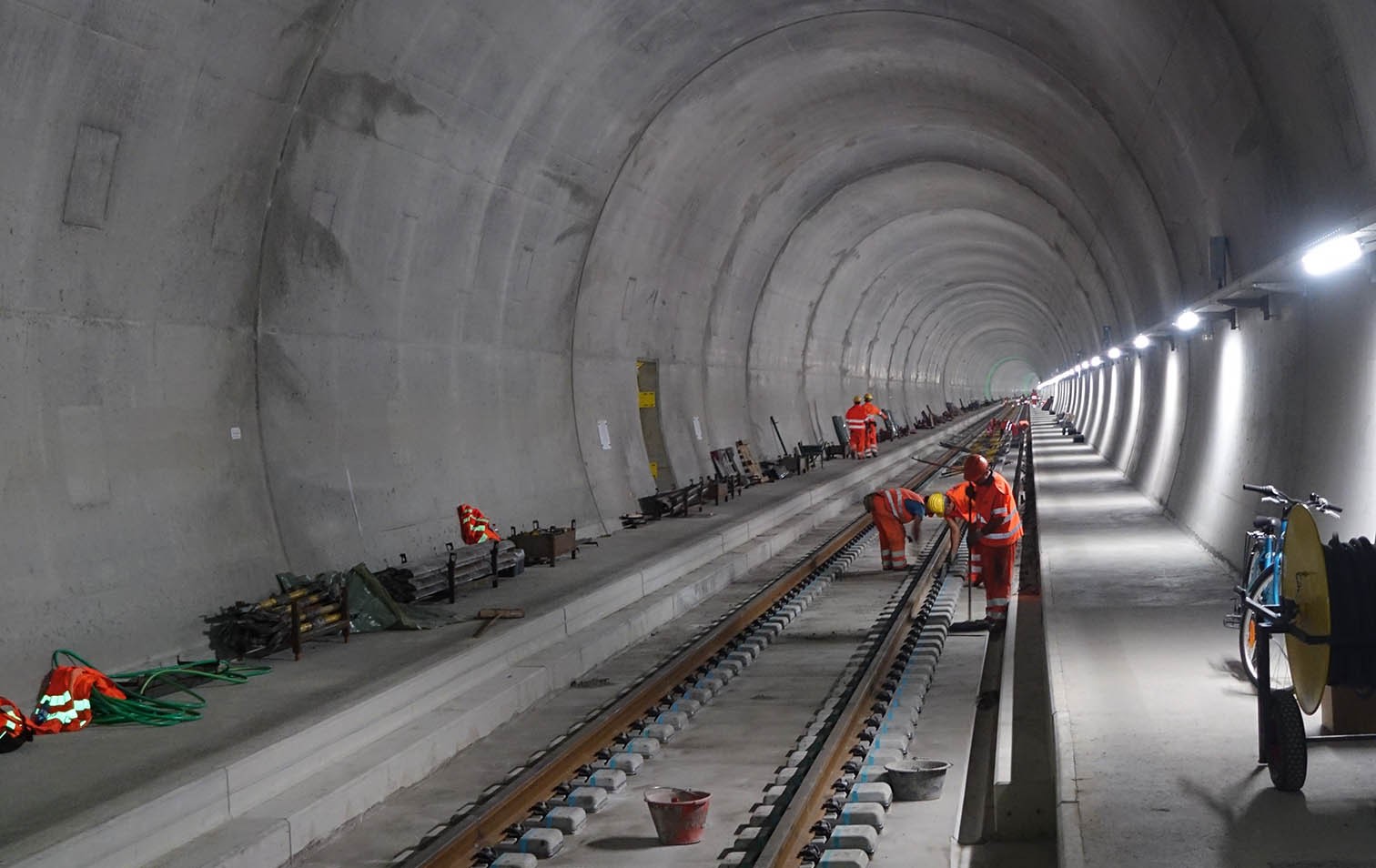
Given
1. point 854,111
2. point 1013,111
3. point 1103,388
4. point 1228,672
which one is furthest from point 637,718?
point 1103,388

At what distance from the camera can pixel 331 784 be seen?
7176 mm

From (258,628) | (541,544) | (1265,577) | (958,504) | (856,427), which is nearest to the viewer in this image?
(1265,577)

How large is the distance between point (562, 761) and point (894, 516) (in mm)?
8808

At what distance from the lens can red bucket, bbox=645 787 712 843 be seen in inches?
258

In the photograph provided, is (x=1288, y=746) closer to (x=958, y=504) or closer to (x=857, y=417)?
(x=958, y=504)

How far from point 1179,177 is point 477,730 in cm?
809

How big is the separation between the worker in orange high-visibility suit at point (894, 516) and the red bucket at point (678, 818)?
8.83 metres

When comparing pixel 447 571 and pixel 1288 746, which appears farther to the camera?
pixel 447 571

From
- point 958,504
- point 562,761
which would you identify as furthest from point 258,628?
point 958,504

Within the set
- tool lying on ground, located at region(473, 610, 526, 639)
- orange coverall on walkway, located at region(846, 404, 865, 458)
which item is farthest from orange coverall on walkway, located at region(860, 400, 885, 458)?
tool lying on ground, located at region(473, 610, 526, 639)

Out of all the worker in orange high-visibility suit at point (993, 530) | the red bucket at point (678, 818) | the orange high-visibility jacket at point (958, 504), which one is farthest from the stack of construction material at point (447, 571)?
the red bucket at point (678, 818)

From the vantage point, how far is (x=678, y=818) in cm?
655

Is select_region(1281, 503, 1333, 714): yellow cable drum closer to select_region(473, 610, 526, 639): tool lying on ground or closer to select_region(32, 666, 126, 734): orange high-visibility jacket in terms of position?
select_region(473, 610, 526, 639): tool lying on ground

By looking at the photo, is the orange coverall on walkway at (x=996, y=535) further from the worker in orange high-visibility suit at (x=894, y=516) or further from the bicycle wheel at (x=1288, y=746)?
the bicycle wheel at (x=1288, y=746)
